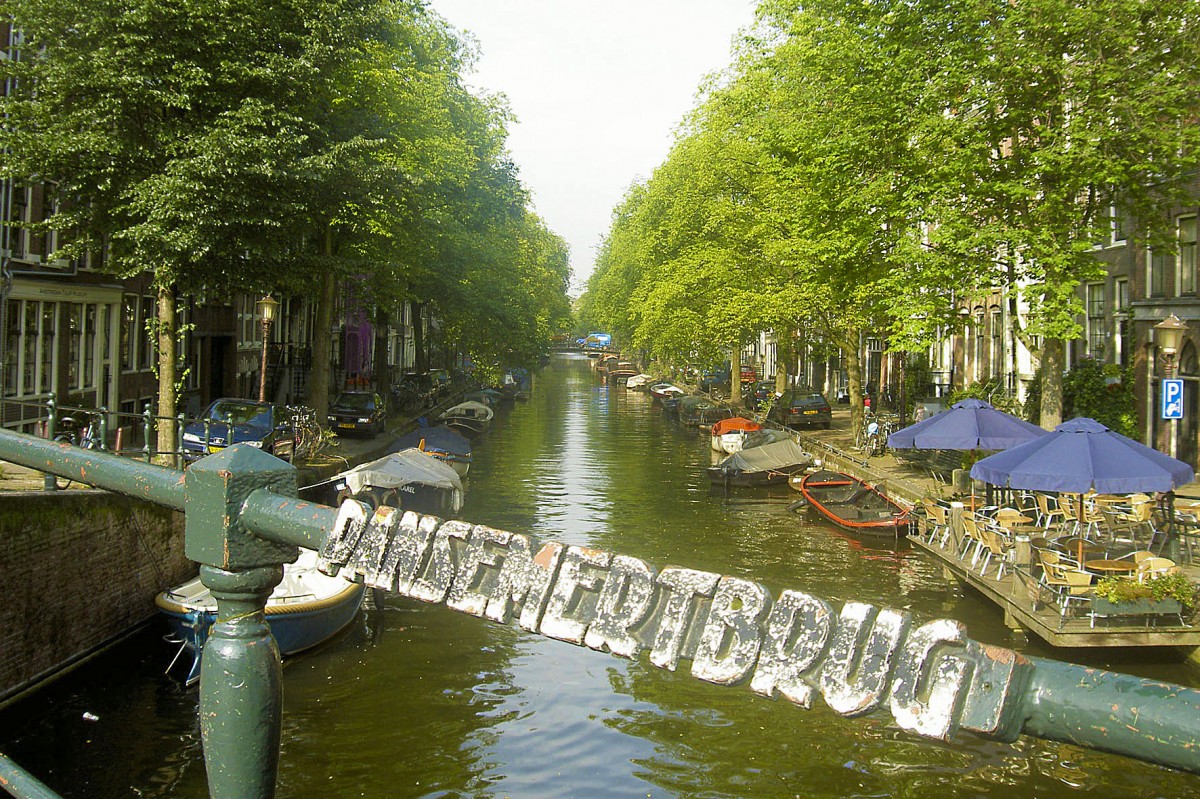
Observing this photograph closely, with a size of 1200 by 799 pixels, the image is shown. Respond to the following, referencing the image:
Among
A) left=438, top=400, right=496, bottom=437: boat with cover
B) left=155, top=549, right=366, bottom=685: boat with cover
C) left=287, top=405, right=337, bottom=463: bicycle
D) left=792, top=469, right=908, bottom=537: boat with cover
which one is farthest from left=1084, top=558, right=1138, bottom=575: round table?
left=438, top=400, right=496, bottom=437: boat with cover

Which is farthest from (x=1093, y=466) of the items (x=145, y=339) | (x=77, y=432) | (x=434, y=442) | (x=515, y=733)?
(x=145, y=339)

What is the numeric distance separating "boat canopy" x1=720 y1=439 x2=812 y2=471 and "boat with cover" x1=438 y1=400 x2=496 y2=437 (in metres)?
16.0

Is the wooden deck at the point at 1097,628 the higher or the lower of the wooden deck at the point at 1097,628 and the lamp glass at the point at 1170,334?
the lower

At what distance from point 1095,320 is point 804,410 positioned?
1473 cm

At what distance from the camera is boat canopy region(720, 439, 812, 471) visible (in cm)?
3488

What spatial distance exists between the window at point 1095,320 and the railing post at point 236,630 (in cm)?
3447

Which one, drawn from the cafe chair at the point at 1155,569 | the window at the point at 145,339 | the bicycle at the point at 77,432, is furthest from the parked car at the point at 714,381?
the cafe chair at the point at 1155,569

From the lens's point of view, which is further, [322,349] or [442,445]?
[322,349]

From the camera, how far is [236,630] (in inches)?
78.0

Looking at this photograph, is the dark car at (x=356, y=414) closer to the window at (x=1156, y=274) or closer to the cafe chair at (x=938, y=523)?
the cafe chair at (x=938, y=523)

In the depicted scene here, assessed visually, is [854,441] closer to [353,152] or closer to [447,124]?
[447,124]

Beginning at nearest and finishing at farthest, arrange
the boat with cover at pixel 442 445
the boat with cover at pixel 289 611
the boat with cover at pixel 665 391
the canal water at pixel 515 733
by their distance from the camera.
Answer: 1. the canal water at pixel 515 733
2. the boat with cover at pixel 289 611
3. the boat with cover at pixel 442 445
4. the boat with cover at pixel 665 391

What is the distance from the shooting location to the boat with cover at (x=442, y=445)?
105 feet

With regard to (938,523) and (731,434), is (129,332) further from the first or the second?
(938,523)
